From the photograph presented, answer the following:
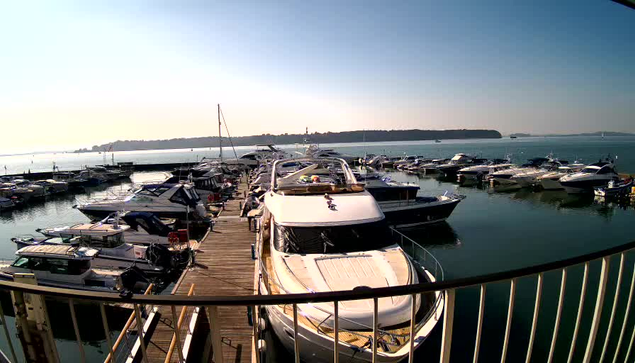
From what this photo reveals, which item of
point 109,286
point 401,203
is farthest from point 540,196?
point 109,286

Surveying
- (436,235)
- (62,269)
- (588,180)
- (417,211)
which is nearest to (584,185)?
(588,180)

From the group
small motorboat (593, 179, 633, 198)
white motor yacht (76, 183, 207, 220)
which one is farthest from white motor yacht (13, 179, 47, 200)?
small motorboat (593, 179, 633, 198)

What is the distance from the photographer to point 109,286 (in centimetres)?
1137

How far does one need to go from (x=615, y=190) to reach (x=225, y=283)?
110 feet

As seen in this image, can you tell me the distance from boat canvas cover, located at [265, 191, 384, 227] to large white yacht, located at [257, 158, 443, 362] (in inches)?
1.0

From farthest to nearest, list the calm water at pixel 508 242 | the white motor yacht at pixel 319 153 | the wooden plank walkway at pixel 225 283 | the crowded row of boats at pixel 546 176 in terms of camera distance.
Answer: the crowded row of boats at pixel 546 176
the white motor yacht at pixel 319 153
the calm water at pixel 508 242
the wooden plank walkway at pixel 225 283

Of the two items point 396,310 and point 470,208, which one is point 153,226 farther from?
point 470,208

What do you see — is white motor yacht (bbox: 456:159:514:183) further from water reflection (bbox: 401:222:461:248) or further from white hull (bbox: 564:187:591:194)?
water reflection (bbox: 401:222:461:248)

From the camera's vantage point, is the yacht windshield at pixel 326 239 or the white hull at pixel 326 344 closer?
the white hull at pixel 326 344

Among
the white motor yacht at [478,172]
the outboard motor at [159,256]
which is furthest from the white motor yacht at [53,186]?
the white motor yacht at [478,172]

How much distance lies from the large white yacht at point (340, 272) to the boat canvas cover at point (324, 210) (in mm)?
24

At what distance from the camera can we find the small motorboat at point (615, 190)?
2745 cm

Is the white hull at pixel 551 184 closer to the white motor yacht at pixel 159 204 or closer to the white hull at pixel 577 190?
the white hull at pixel 577 190

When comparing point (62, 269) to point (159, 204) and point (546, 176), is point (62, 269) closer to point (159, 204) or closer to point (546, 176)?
point (159, 204)
